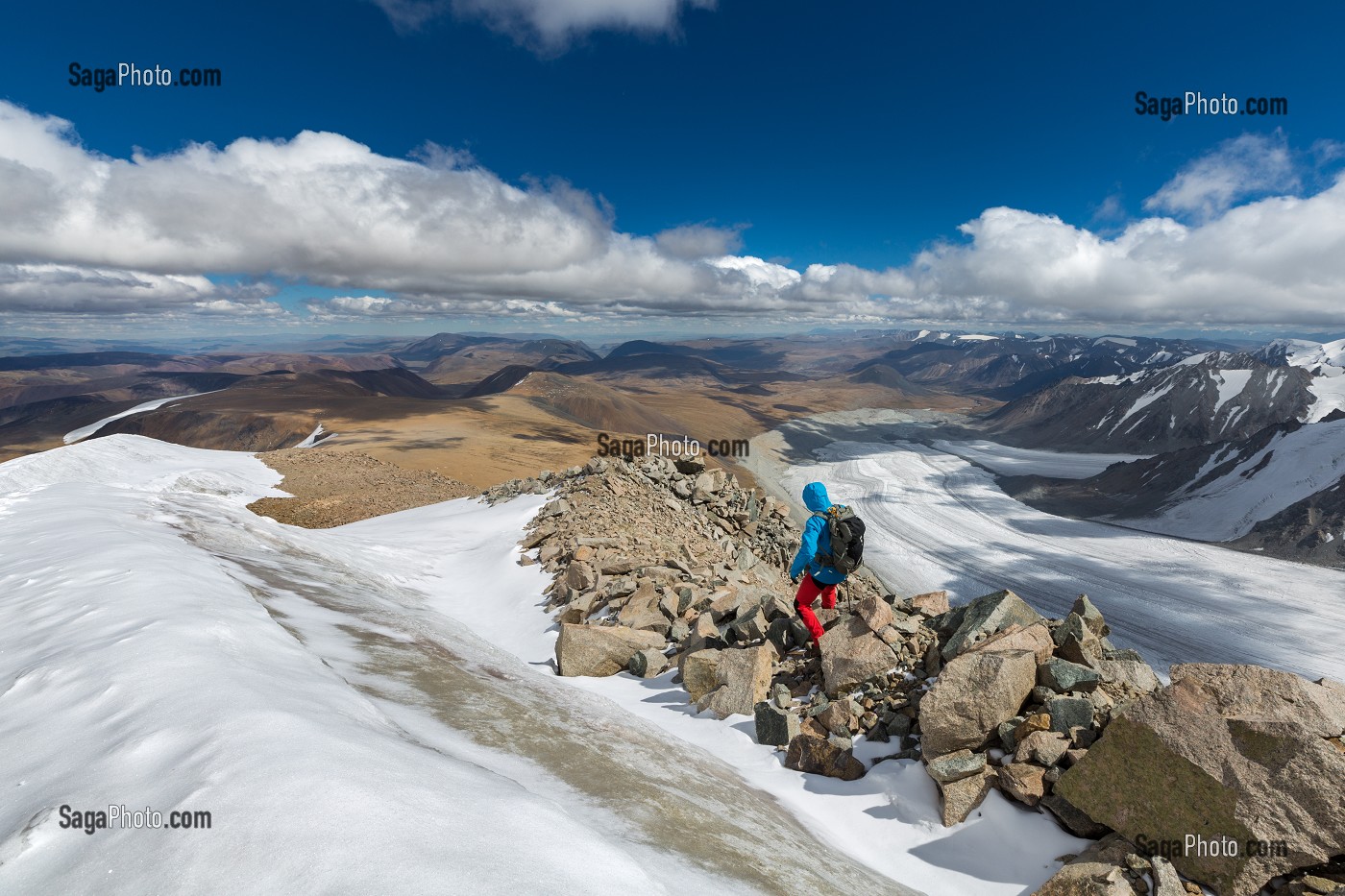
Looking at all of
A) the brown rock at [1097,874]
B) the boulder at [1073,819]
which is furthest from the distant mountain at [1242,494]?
the brown rock at [1097,874]

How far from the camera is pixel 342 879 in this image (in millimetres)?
2918

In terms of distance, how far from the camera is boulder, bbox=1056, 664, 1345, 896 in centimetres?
468

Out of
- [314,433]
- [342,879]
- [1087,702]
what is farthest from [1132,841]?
[314,433]

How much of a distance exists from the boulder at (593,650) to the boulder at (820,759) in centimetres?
393

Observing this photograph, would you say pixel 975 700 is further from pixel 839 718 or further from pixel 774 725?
pixel 774 725

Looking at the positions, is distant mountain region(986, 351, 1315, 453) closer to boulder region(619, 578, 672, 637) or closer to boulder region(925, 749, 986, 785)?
boulder region(619, 578, 672, 637)

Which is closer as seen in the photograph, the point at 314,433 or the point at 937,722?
the point at 937,722

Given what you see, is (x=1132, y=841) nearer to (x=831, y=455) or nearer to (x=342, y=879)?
(x=342, y=879)

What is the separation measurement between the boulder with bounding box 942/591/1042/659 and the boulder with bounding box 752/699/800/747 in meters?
2.33

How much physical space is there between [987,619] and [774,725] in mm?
3440

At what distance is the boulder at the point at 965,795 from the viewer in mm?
6074

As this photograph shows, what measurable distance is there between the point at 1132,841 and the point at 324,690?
299 inches

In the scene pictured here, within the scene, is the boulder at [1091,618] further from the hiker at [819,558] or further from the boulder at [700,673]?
the boulder at [700,673]

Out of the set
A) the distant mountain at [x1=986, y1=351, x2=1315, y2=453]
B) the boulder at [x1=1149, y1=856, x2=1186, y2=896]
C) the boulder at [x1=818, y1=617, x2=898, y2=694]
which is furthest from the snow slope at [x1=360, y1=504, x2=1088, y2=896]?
the distant mountain at [x1=986, y1=351, x2=1315, y2=453]
